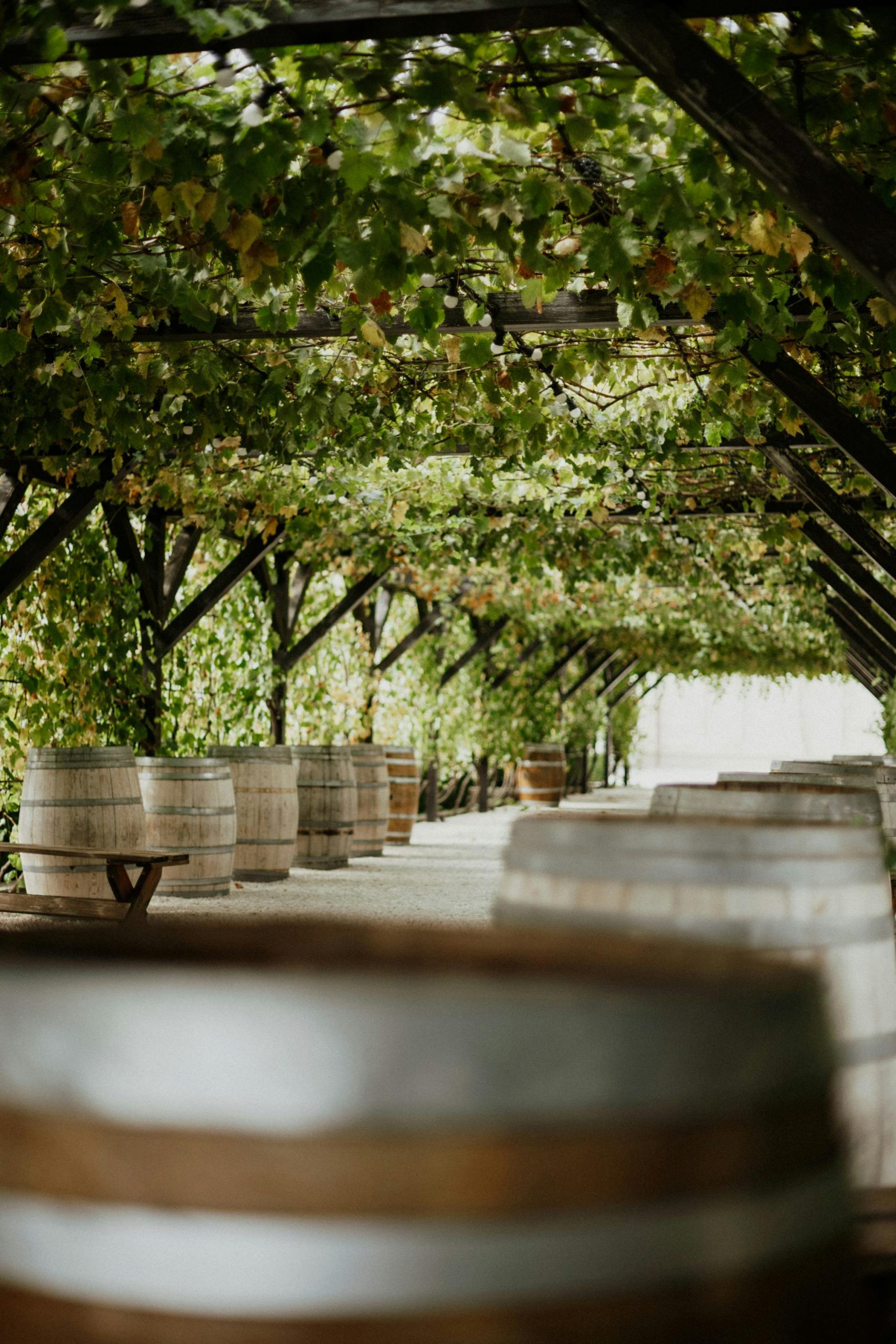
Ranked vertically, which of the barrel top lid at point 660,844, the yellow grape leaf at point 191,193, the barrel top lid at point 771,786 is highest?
the yellow grape leaf at point 191,193

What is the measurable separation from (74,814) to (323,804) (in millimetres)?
3348

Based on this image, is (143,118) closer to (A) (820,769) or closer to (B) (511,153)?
(B) (511,153)

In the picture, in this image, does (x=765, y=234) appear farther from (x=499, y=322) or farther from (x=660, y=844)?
(x=660, y=844)

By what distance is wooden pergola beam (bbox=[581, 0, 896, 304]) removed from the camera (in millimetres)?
1978

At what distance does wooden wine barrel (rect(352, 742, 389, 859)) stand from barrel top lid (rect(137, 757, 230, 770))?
277cm

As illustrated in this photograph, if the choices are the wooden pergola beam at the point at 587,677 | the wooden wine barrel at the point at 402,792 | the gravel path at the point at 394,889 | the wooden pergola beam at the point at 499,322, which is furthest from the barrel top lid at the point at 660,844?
the wooden pergola beam at the point at 587,677

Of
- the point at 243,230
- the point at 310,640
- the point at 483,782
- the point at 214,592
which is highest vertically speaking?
the point at 243,230

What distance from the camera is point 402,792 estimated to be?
10.5 metres

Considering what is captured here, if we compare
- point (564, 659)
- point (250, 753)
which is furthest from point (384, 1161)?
point (564, 659)

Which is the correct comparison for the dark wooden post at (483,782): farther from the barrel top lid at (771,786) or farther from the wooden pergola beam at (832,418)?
the barrel top lid at (771,786)

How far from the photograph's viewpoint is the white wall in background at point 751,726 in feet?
95.9

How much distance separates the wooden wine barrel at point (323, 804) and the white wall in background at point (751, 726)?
20396 millimetres

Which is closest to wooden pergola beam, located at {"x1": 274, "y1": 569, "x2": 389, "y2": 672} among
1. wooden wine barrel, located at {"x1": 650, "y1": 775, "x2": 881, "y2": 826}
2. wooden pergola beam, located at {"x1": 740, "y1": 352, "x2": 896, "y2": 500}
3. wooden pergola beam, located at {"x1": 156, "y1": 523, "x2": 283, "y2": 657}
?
wooden pergola beam, located at {"x1": 156, "y1": 523, "x2": 283, "y2": 657}

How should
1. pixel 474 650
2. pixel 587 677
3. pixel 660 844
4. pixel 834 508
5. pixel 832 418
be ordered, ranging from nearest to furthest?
1. pixel 660 844
2. pixel 832 418
3. pixel 834 508
4. pixel 474 650
5. pixel 587 677
